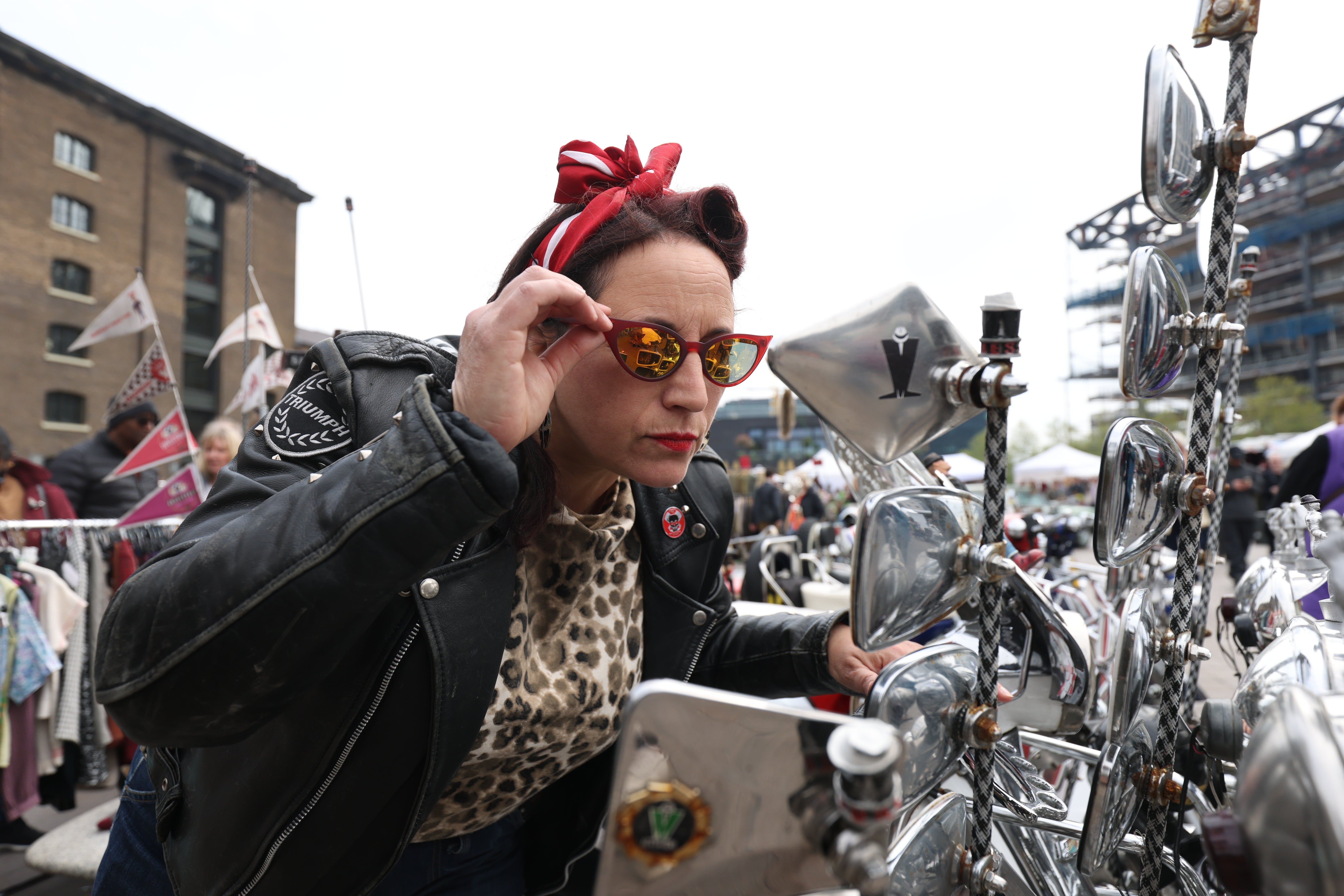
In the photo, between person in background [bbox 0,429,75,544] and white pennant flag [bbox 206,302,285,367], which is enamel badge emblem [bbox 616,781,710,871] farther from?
white pennant flag [bbox 206,302,285,367]

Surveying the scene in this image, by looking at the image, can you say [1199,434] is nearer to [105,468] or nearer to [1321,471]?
[1321,471]

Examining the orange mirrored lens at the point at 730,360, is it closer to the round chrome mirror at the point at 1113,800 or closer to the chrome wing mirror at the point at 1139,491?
the chrome wing mirror at the point at 1139,491

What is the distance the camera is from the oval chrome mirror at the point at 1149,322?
98 centimetres

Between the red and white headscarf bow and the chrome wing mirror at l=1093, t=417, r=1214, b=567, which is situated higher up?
the red and white headscarf bow

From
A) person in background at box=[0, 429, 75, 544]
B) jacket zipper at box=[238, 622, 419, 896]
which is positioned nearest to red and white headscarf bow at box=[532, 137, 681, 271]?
jacket zipper at box=[238, 622, 419, 896]

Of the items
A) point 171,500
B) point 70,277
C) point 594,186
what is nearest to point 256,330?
point 171,500

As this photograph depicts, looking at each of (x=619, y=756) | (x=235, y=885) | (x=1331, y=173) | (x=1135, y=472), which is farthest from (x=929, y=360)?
(x=1331, y=173)

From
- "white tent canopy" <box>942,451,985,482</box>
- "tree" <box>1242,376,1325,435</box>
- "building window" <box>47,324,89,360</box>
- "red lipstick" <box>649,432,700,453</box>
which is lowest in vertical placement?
"white tent canopy" <box>942,451,985,482</box>

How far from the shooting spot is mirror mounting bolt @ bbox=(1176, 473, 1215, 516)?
1029mm

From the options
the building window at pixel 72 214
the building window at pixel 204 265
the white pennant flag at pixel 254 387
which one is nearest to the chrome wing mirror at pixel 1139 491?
the white pennant flag at pixel 254 387

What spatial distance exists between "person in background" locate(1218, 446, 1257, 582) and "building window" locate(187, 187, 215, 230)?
34.4 meters

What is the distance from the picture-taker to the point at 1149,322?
99 cm

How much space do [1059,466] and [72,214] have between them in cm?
3245

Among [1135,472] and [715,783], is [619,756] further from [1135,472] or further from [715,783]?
[1135,472]
